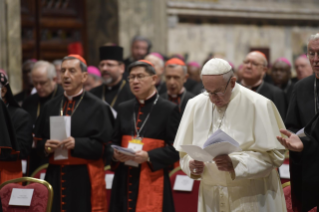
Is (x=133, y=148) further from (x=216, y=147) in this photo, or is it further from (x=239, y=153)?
(x=216, y=147)

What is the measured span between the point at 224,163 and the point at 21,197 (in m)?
1.78

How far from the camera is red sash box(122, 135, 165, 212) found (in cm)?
458

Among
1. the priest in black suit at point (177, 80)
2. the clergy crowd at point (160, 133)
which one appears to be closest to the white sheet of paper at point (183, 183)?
the clergy crowd at point (160, 133)

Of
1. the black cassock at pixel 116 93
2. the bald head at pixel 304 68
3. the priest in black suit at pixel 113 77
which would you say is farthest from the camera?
the bald head at pixel 304 68

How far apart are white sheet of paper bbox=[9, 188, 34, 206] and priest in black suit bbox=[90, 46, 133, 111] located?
2.34 m

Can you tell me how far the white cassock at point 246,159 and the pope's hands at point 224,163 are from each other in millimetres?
33

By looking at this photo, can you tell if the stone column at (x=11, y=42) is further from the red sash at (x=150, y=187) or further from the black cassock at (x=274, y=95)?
the black cassock at (x=274, y=95)

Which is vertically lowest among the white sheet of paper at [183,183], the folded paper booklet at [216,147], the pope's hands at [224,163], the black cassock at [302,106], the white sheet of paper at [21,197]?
the white sheet of paper at [183,183]

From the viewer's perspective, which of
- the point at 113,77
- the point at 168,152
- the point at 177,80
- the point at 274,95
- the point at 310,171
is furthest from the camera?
the point at 113,77

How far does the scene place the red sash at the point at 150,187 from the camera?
4.58 meters

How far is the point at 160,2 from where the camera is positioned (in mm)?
9797

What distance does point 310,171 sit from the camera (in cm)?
316

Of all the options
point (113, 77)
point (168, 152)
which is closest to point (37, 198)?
point (168, 152)

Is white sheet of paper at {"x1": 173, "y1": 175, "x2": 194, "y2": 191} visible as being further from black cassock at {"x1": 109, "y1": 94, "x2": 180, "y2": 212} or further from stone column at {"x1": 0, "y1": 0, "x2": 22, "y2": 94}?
stone column at {"x1": 0, "y1": 0, "x2": 22, "y2": 94}
